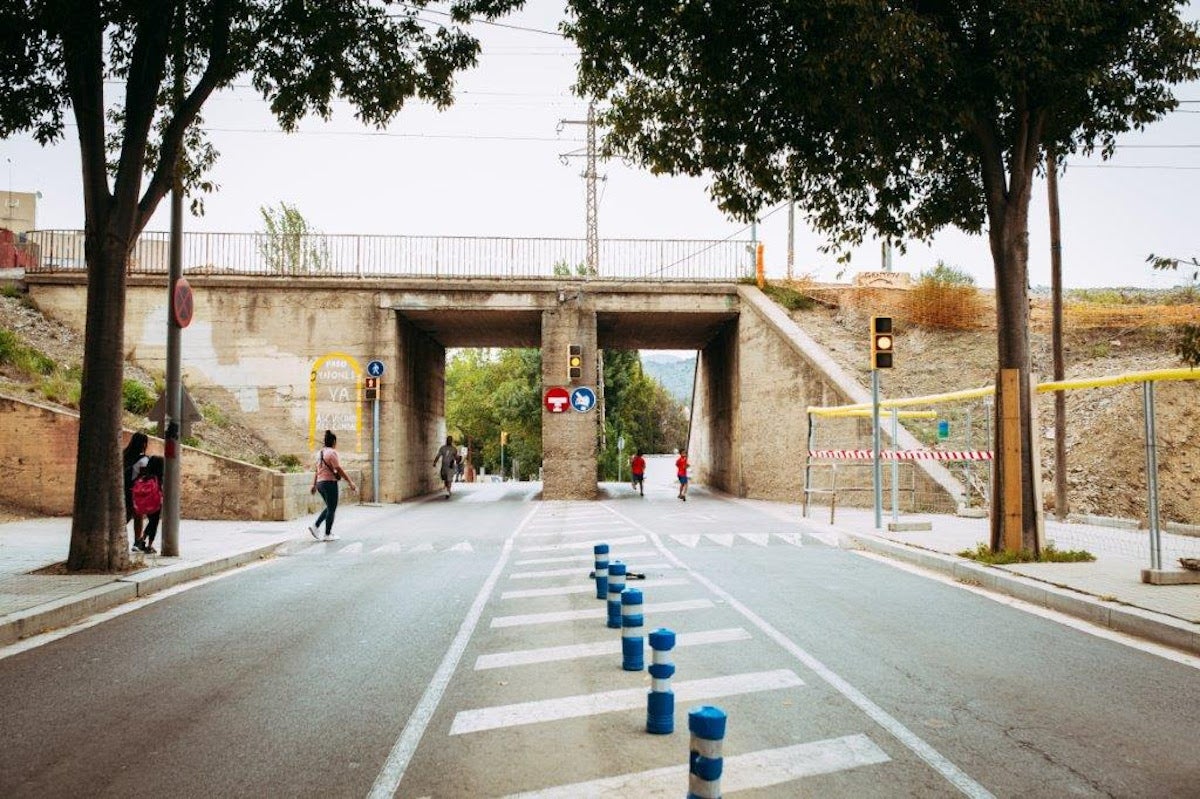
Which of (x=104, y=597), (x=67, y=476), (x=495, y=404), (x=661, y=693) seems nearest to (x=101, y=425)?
(x=104, y=597)

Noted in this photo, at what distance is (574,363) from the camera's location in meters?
27.1

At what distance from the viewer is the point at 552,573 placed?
36.9 ft

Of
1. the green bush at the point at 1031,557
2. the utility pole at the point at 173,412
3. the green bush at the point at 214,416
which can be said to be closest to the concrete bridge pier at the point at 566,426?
the green bush at the point at 214,416

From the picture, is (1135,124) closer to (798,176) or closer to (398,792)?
(798,176)

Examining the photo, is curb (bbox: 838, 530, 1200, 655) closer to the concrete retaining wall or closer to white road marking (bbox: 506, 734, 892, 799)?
white road marking (bbox: 506, 734, 892, 799)

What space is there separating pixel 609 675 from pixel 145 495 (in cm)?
903

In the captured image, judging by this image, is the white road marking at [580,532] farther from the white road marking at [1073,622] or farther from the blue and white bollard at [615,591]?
the blue and white bollard at [615,591]

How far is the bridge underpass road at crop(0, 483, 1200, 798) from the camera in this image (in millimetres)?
4262

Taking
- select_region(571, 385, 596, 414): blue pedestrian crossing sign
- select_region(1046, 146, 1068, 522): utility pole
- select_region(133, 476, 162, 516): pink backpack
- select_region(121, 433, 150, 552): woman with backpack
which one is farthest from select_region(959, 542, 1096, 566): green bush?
select_region(571, 385, 596, 414): blue pedestrian crossing sign

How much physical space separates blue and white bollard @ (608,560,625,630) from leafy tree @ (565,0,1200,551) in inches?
230

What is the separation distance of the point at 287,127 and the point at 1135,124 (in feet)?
37.0

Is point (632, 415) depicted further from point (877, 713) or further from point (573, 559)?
point (877, 713)

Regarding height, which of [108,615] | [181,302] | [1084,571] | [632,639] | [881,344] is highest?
[181,302]

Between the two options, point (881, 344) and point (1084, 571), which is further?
point (881, 344)
